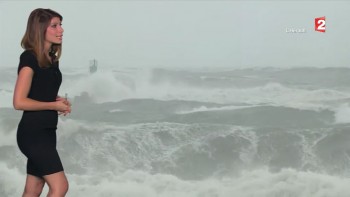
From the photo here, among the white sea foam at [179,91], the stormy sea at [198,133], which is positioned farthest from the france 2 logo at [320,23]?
the white sea foam at [179,91]

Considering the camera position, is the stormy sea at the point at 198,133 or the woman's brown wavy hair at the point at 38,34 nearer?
the woman's brown wavy hair at the point at 38,34

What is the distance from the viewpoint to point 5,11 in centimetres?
271

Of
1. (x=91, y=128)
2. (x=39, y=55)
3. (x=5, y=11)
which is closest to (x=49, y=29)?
(x=39, y=55)

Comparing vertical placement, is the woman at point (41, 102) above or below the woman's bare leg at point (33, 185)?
above

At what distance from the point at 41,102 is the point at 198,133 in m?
1.45

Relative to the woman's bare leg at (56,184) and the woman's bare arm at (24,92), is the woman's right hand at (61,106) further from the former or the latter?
the woman's bare leg at (56,184)

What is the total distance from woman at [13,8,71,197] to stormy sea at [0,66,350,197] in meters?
1.33

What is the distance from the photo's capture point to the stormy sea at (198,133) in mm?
2521

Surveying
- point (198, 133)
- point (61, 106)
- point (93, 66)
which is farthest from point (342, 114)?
point (61, 106)

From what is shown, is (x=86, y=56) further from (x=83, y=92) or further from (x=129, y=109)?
(x=129, y=109)

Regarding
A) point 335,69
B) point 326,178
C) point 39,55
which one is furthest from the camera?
point 335,69

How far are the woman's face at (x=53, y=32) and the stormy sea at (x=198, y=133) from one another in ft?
4.54

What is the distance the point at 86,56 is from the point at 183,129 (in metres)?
0.68

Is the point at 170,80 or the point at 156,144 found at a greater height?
the point at 170,80
